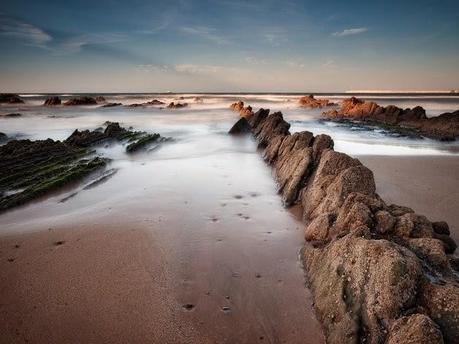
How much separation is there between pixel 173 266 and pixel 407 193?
6824 millimetres

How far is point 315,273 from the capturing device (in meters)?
5.01

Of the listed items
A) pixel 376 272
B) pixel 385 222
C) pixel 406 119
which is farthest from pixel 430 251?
pixel 406 119

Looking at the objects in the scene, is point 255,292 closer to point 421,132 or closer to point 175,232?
point 175,232

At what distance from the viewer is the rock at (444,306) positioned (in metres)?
3.11

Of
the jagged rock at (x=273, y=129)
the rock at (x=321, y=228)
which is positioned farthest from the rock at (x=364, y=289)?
the jagged rock at (x=273, y=129)

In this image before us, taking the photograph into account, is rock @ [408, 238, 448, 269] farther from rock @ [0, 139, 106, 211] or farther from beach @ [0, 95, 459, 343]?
rock @ [0, 139, 106, 211]

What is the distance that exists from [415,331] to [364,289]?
2.68ft

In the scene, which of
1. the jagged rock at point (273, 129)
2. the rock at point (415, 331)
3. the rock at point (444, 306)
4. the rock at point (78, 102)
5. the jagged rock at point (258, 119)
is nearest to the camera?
the rock at point (415, 331)

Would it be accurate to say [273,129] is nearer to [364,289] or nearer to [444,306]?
[364,289]

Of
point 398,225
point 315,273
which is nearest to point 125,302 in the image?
point 315,273

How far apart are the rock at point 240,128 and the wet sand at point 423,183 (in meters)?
10.4

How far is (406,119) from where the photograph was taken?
28.4m

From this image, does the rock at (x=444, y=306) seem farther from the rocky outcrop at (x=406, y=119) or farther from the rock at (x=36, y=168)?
the rocky outcrop at (x=406, y=119)

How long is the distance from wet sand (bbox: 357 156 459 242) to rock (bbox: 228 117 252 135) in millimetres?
10371
